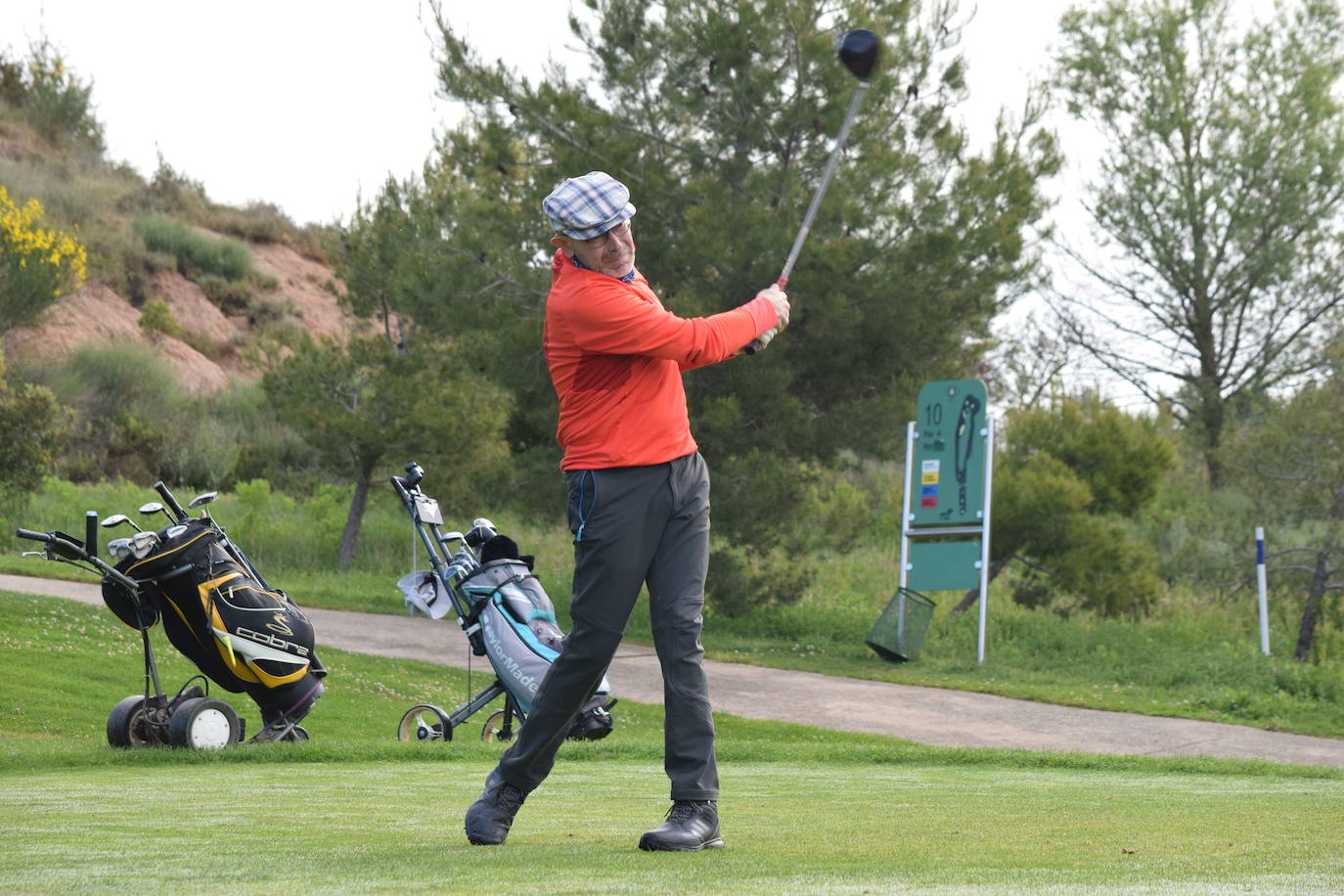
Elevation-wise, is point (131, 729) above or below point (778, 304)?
below

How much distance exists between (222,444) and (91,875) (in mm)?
31657

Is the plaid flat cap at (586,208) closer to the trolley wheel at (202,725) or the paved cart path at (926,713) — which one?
the trolley wheel at (202,725)

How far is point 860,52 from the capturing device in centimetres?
639

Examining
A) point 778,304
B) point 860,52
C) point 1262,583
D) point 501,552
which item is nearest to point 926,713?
point 501,552

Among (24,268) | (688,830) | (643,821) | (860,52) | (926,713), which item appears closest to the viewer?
(688,830)

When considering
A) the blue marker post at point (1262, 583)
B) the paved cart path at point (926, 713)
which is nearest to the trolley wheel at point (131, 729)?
the paved cart path at point (926, 713)

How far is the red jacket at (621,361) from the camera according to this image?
4.51 m

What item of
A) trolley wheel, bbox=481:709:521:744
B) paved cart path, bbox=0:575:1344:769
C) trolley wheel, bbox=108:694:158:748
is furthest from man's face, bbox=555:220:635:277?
paved cart path, bbox=0:575:1344:769

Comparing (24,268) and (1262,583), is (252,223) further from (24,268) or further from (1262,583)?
(1262,583)

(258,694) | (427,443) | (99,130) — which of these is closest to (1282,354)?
(427,443)

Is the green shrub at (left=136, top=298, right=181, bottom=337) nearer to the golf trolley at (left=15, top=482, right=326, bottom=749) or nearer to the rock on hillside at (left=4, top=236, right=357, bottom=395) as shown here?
the rock on hillside at (left=4, top=236, right=357, bottom=395)

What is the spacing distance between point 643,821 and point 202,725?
411cm

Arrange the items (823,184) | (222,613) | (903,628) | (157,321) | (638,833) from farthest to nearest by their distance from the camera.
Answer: (157,321) < (903,628) < (222,613) < (823,184) < (638,833)

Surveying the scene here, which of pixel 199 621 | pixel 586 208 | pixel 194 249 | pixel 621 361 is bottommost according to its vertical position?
pixel 199 621
